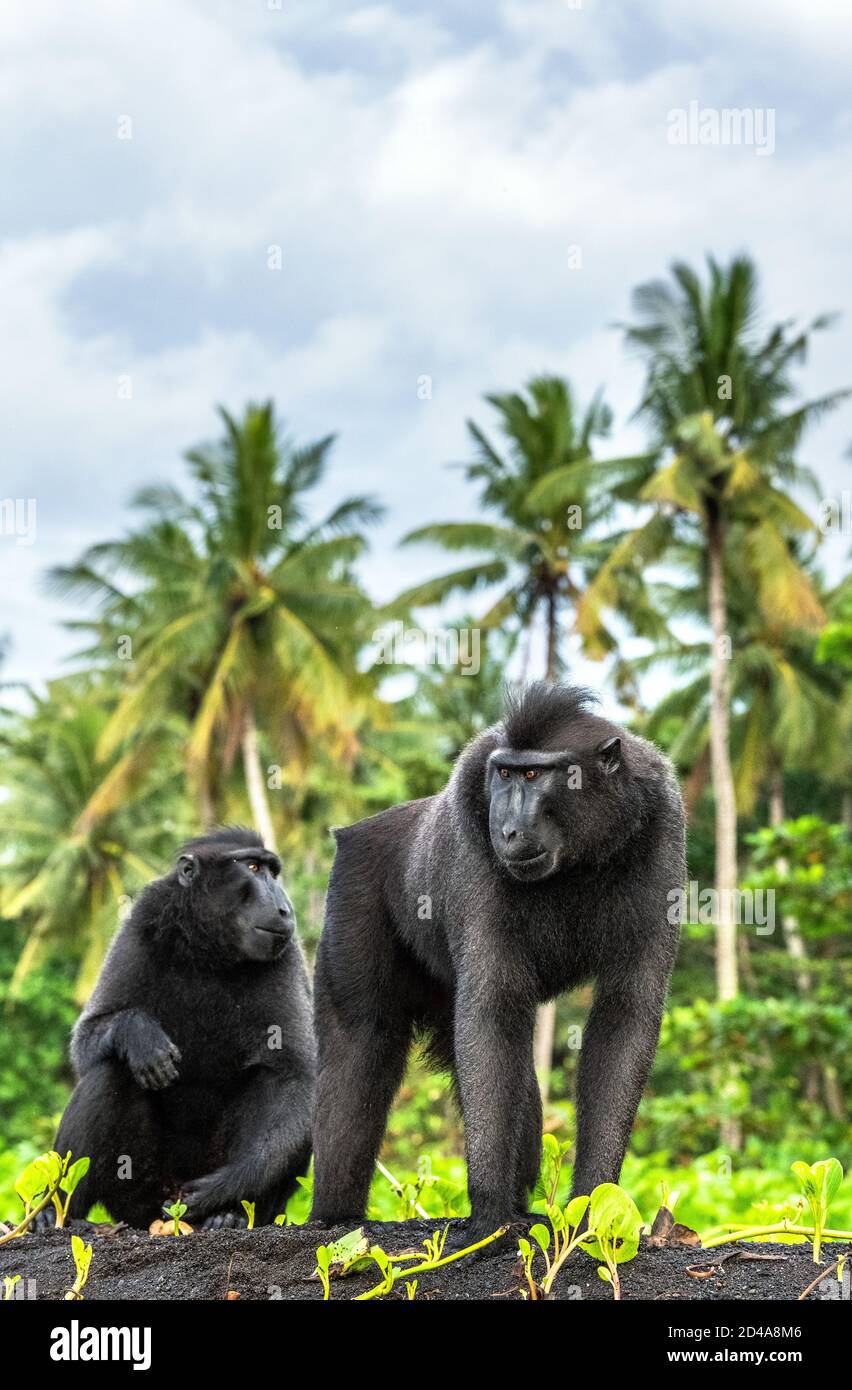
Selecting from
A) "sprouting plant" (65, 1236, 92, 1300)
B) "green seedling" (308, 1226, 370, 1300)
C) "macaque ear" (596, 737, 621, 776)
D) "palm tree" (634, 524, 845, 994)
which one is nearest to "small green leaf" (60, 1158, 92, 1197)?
"sprouting plant" (65, 1236, 92, 1300)

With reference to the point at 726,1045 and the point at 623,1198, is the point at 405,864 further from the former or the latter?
the point at 726,1045

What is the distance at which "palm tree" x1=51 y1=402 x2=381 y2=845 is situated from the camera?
131ft

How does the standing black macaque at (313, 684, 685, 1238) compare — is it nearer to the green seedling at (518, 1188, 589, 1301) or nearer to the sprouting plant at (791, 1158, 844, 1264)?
the green seedling at (518, 1188, 589, 1301)

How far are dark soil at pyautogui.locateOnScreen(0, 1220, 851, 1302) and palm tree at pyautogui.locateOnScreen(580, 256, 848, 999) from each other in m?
33.2

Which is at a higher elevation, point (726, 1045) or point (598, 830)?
point (598, 830)

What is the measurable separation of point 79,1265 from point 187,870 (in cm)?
325

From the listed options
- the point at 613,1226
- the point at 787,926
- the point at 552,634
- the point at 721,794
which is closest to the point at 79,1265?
the point at 613,1226

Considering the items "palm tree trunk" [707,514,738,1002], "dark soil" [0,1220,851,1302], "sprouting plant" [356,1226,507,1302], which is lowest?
"dark soil" [0,1220,851,1302]

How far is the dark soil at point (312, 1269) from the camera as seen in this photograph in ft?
13.3

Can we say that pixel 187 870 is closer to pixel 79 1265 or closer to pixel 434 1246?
pixel 79 1265

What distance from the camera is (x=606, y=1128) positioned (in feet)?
16.8
